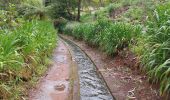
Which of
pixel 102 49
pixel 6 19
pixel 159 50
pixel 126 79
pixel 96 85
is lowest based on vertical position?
pixel 96 85

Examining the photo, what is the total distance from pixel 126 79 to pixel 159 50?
6.93 feet

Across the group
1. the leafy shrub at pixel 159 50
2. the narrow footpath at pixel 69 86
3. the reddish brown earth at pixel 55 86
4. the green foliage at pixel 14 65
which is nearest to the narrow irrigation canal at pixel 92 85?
the narrow footpath at pixel 69 86

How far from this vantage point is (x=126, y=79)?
7891mm

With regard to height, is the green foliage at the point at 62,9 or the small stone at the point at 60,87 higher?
the green foliage at the point at 62,9

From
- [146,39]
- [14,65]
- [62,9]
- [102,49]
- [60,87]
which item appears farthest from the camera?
[62,9]

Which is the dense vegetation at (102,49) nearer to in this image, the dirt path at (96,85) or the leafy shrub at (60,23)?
the dirt path at (96,85)

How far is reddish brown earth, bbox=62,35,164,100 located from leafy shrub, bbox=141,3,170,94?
45cm

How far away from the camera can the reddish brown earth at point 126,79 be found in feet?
21.1

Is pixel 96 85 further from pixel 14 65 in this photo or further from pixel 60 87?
pixel 14 65

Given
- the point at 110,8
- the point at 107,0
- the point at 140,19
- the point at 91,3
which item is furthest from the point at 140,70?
the point at 91,3

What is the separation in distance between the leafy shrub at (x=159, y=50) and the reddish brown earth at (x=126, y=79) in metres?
0.45

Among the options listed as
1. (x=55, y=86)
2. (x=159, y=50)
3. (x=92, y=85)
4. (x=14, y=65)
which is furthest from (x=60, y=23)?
(x=159, y=50)

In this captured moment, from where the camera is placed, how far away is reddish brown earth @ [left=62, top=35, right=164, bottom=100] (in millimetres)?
6441

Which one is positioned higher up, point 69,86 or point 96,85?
point 69,86
